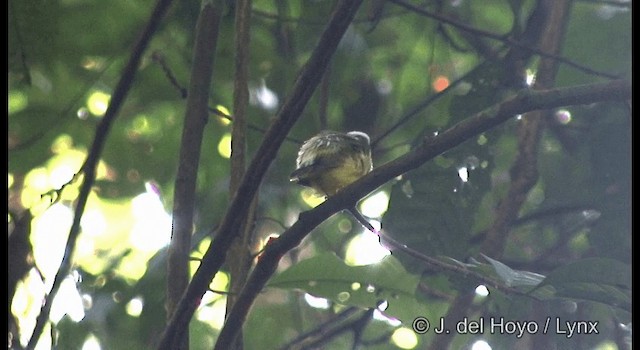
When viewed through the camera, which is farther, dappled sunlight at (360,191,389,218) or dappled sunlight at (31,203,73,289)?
dappled sunlight at (31,203,73,289)

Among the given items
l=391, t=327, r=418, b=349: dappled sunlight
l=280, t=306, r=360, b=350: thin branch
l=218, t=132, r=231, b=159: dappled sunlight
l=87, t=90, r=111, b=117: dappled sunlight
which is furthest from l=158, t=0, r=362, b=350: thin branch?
l=87, t=90, r=111, b=117: dappled sunlight

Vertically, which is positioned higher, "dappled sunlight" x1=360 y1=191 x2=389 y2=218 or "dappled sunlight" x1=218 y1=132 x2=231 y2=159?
"dappled sunlight" x1=218 y1=132 x2=231 y2=159

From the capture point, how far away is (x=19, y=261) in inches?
72.3

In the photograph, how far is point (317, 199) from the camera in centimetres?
180

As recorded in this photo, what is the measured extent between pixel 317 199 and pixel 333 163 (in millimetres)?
137

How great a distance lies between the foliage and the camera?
151cm

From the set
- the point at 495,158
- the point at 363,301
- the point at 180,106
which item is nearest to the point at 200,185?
the point at 180,106

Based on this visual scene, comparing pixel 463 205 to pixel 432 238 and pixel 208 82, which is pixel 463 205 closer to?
pixel 432 238

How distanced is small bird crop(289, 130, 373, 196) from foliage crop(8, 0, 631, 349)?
0.05m

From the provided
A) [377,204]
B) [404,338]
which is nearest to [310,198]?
[377,204]

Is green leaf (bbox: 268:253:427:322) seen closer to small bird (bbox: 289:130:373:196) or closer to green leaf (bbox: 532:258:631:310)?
small bird (bbox: 289:130:373:196)

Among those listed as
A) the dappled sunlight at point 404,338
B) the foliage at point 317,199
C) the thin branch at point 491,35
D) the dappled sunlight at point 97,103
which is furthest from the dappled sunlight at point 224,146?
the dappled sunlight at point 404,338

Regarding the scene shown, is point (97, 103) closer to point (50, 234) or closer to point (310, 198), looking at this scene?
point (50, 234)

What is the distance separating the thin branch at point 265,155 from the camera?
1375mm
